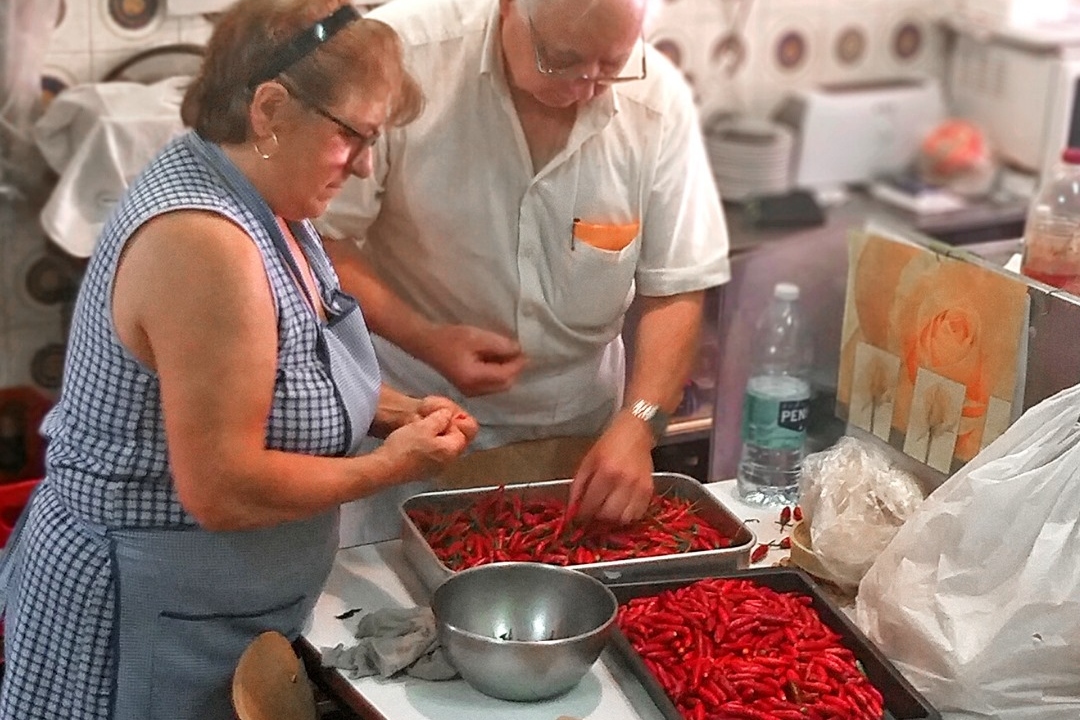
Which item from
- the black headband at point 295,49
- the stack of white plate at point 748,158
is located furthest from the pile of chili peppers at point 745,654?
the stack of white plate at point 748,158

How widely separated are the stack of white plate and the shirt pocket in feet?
5.20

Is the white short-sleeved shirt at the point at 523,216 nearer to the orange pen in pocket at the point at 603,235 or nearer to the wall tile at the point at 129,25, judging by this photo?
the orange pen in pocket at the point at 603,235

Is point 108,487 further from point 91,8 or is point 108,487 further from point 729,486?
point 91,8

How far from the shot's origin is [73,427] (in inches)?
64.2

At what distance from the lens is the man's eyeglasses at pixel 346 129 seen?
1.54 meters

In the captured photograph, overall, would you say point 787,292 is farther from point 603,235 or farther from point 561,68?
point 561,68

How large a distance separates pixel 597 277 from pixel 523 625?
604 millimetres

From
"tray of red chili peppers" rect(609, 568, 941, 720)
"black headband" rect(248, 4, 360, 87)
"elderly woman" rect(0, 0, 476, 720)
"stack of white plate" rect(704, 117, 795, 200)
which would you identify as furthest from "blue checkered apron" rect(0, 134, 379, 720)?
"stack of white plate" rect(704, 117, 795, 200)

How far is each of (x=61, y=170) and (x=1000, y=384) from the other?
6.23 ft

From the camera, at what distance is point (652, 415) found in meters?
2.03

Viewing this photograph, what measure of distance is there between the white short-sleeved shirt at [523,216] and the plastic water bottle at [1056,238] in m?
0.44

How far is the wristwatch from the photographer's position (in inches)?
79.3

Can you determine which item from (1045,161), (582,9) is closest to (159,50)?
(582,9)

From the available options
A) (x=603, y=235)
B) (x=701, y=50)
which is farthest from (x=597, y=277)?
(x=701, y=50)
